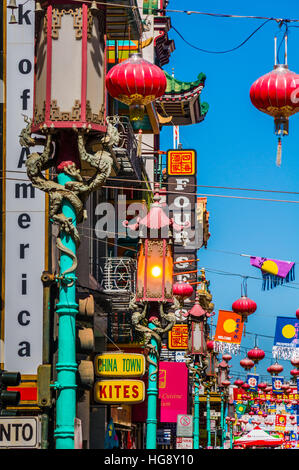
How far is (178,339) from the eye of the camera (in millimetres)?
53281

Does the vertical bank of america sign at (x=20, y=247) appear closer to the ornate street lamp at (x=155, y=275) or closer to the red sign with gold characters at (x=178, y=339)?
the ornate street lamp at (x=155, y=275)

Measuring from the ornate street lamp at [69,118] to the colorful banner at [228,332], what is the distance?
46.1 meters

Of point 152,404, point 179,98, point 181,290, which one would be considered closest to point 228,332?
point 179,98

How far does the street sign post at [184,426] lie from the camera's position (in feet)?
132

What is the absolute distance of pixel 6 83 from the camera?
82.1 feet

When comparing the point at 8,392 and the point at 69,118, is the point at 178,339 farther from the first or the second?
the point at 69,118

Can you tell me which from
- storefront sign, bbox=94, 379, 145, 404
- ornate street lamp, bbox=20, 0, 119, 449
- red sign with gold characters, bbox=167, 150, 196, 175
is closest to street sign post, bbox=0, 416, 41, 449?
ornate street lamp, bbox=20, 0, 119, 449

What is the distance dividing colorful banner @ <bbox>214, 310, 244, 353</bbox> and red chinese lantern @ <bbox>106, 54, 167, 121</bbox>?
43.5 meters

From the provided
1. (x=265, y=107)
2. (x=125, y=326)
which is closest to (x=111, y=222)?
(x=125, y=326)

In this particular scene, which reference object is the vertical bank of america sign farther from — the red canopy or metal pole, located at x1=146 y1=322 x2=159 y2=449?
the red canopy

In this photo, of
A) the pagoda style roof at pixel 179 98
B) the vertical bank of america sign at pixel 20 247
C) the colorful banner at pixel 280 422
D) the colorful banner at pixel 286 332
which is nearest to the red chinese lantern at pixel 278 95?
the vertical bank of america sign at pixel 20 247

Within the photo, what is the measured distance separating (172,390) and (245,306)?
7.88m

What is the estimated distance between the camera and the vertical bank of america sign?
24172 millimetres
